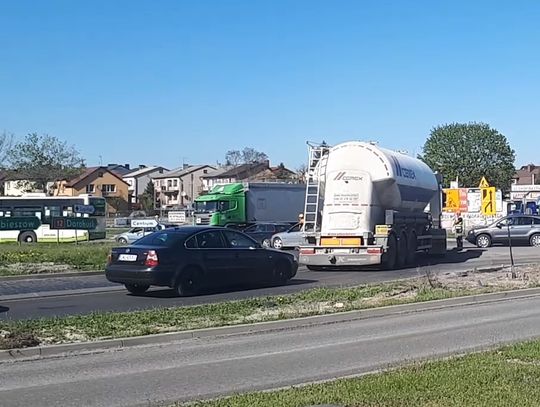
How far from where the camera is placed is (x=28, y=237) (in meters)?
48.3

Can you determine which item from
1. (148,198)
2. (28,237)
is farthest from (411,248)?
(148,198)

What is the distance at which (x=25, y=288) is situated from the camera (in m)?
20.1

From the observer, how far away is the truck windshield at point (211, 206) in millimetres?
50969

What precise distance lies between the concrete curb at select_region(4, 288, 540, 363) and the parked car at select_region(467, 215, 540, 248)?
23.0 meters

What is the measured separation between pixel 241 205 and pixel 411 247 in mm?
24208

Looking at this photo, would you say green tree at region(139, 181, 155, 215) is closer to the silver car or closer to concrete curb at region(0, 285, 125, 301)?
the silver car

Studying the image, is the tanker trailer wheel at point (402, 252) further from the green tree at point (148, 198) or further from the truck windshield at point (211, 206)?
the green tree at point (148, 198)

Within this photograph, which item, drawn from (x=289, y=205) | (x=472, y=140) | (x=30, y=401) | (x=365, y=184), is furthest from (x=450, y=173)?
(x=30, y=401)

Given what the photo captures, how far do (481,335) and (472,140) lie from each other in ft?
278

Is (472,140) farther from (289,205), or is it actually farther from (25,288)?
(25,288)

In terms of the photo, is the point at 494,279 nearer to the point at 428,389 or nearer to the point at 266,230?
the point at 428,389

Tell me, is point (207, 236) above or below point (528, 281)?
above

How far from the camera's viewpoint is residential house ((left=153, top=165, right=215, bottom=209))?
480 ft

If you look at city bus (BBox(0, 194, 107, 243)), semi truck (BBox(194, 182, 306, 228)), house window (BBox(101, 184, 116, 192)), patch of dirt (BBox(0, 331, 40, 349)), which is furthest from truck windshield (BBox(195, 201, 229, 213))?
→ house window (BBox(101, 184, 116, 192))
